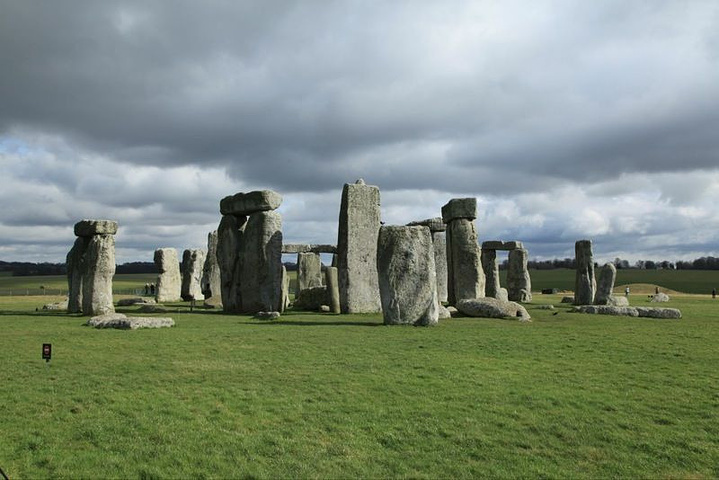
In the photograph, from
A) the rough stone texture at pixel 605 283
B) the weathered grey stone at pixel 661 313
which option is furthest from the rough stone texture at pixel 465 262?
the rough stone texture at pixel 605 283

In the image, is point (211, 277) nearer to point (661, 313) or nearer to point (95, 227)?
point (95, 227)

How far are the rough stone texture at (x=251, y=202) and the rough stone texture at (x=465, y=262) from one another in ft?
21.1

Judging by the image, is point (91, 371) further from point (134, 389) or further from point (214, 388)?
point (214, 388)

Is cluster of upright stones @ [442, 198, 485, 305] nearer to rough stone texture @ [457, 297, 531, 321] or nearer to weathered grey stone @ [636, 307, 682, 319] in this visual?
rough stone texture @ [457, 297, 531, 321]

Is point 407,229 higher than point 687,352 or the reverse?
higher

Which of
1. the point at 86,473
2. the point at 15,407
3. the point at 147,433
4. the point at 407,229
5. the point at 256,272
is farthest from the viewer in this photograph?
Result: the point at 256,272

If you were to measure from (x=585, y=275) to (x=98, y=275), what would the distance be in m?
19.8

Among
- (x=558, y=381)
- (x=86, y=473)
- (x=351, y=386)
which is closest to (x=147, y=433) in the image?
(x=86, y=473)

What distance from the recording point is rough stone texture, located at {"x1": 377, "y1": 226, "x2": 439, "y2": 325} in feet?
47.9

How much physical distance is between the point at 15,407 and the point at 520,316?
522 inches

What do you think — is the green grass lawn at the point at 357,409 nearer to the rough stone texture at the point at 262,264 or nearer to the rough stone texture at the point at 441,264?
the rough stone texture at the point at 262,264

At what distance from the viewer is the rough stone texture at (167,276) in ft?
101

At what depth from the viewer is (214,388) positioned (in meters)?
7.45

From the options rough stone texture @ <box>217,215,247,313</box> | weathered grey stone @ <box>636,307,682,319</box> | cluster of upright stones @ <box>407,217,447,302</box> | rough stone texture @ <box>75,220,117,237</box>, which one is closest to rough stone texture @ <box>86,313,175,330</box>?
rough stone texture @ <box>75,220,117,237</box>
